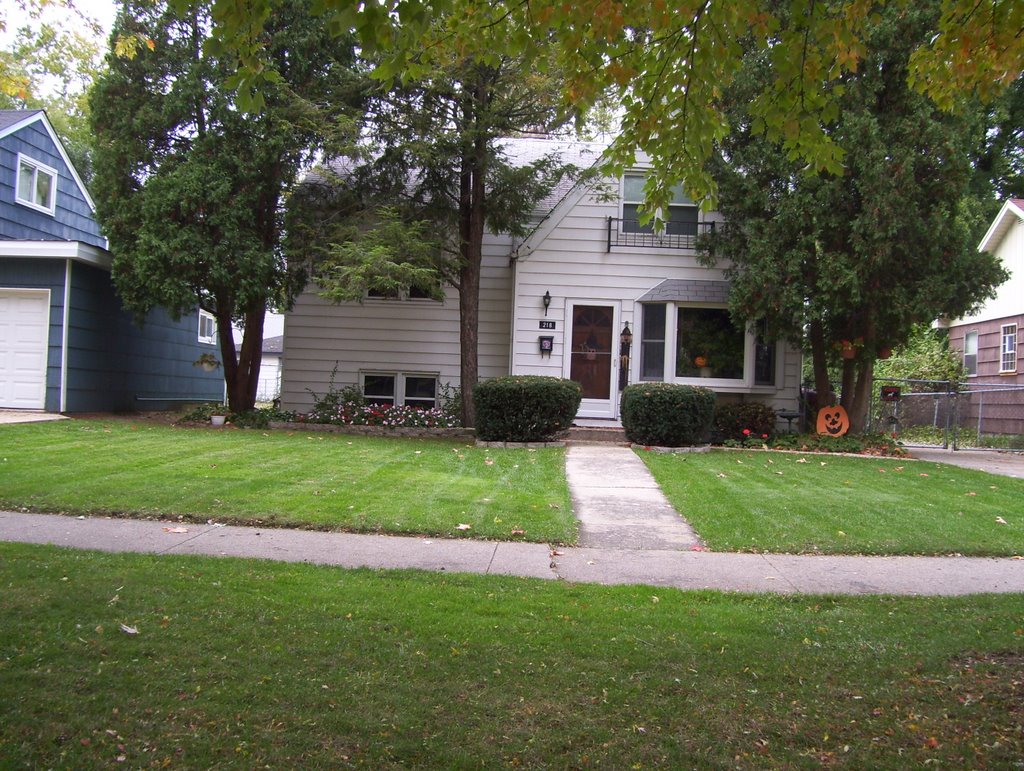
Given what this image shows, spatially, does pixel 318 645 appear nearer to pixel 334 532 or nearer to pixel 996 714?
pixel 334 532

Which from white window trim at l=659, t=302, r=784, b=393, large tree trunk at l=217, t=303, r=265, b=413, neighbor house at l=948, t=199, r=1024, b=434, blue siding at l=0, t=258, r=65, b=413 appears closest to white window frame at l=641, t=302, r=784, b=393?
white window trim at l=659, t=302, r=784, b=393

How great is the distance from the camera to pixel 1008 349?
19953 mm

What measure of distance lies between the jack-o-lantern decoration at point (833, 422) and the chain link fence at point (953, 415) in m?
2.83

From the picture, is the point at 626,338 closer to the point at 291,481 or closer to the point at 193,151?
the point at 291,481

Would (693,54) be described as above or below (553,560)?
above

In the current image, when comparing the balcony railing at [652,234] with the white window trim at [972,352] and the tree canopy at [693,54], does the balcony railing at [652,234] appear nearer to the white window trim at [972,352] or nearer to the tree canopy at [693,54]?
the tree canopy at [693,54]

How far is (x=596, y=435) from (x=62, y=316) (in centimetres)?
1081

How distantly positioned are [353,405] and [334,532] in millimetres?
9153

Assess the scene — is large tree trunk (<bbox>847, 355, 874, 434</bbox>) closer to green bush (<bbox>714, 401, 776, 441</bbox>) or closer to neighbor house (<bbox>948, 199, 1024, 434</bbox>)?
green bush (<bbox>714, 401, 776, 441</bbox>)

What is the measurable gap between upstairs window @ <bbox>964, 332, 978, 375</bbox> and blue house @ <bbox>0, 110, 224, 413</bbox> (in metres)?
20.8

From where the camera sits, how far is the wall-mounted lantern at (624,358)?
15812 millimetres

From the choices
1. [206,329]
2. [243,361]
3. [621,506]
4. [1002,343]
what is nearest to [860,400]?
[1002,343]

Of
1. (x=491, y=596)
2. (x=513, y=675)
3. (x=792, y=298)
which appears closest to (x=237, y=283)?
(x=792, y=298)

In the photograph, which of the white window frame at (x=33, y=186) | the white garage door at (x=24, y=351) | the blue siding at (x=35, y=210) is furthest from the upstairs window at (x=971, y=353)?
the white window frame at (x=33, y=186)
